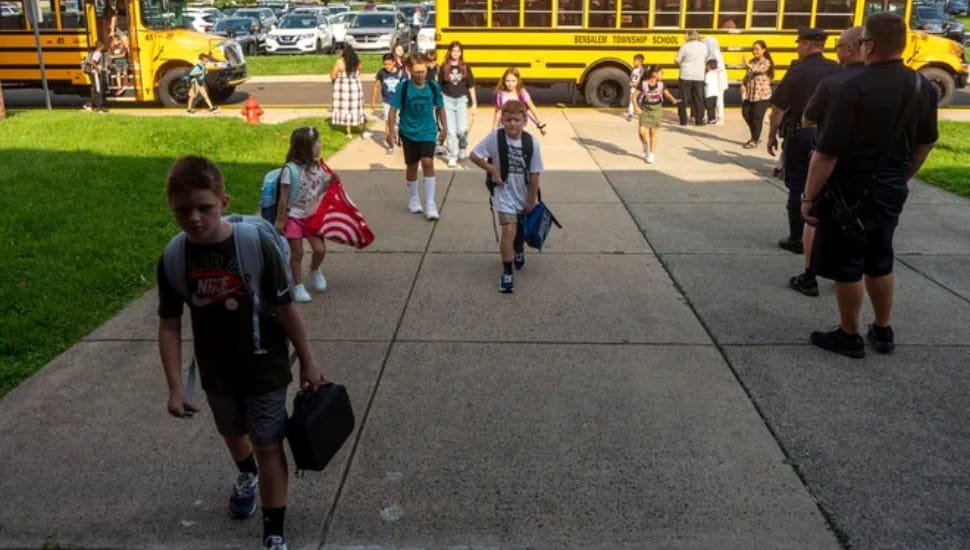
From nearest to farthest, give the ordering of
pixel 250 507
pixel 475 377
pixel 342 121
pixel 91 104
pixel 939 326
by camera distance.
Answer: pixel 250 507 → pixel 475 377 → pixel 939 326 → pixel 342 121 → pixel 91 104

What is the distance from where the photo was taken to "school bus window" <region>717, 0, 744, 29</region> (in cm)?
1677

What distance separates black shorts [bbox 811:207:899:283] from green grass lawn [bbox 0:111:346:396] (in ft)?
15.5

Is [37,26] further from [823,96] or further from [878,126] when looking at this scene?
[878,126]

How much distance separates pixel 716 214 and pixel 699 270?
2140mm

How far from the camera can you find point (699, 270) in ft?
22.5

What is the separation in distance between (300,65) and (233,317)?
24.2 m

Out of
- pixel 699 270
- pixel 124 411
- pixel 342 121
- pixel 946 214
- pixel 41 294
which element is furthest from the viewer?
pixel 342 121

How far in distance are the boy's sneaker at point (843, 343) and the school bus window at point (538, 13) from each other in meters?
13.2

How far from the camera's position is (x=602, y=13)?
17.1 meters

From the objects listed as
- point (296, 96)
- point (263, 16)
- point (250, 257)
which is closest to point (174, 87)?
point (296, 96)

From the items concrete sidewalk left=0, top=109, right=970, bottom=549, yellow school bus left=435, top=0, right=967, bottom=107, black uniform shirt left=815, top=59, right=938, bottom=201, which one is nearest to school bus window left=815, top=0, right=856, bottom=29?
yellow school bus left=435, top=0, right=967, bottom=107

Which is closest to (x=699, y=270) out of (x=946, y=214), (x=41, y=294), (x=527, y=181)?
(x=527, y=181)

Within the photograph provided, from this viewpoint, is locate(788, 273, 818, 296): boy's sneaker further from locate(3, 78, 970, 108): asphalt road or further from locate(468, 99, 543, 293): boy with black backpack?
locate(3, 78, 970, 108): asphalt road

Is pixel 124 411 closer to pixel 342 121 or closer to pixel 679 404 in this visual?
pixel 679 404
